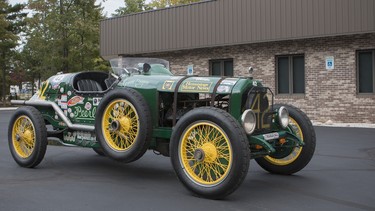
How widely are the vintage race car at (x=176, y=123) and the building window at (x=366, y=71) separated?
10.0 m

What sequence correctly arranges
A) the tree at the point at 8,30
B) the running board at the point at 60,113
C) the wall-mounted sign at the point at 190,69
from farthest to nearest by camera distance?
the tree at the point at 8,30, the wall-mounted sign at the point at 190,69, the running board at the point at 60,113

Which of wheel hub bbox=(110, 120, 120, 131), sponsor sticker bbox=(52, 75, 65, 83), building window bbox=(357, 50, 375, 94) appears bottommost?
wheel hub bbox=(110, 120, 120, 131)

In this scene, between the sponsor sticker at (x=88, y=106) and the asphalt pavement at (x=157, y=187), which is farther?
the sponsor sticker at (x=88, y=106)

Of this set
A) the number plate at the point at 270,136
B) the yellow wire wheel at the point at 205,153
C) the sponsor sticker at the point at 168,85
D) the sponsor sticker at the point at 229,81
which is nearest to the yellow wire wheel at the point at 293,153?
the number plate at the point at 270,136

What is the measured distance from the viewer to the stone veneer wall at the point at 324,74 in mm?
14922

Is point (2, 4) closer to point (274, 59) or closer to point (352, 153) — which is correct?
point (274, 59)

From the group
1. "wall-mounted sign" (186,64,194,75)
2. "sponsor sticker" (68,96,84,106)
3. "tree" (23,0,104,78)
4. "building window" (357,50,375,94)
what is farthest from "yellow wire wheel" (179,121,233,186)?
"tree" (23,0,104,78)

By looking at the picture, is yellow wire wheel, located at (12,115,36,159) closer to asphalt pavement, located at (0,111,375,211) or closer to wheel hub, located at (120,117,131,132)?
asphalt pavement, located at (0,111,375,211)

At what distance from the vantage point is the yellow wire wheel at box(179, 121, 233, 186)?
486cm

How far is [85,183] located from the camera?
5.75m

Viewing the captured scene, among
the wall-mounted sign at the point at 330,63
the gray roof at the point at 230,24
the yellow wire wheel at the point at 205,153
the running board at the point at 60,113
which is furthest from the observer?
the wall-mounted sign at the point at 330,63

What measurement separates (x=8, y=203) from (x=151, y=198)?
1610 mm

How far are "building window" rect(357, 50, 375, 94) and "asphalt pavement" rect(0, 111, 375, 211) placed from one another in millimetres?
7784

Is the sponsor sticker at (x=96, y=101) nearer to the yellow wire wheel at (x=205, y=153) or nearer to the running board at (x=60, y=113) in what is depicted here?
the running board at (x=60, y=113)
